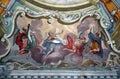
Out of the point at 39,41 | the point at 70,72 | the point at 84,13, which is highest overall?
the point at 84,13

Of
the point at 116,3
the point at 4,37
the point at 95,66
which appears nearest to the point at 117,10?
the point at 116,3

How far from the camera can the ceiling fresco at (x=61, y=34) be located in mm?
12508

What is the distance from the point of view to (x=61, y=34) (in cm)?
1284

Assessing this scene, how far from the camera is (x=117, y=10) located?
1282 centimetres

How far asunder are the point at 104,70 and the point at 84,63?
69cm

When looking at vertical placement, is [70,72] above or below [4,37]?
below

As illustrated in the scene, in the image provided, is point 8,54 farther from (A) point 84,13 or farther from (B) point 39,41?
(A) point 84,13

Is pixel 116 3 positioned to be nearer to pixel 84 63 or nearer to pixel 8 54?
pixel 84 63

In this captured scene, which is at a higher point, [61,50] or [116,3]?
[116,3]

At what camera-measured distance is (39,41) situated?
41.9 feet

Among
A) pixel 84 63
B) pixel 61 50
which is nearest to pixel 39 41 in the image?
pixel 61 50

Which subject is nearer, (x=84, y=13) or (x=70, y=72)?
(x=70, y=72)

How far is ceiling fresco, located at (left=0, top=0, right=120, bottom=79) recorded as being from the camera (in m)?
12.5

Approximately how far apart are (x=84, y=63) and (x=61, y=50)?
851 mm
